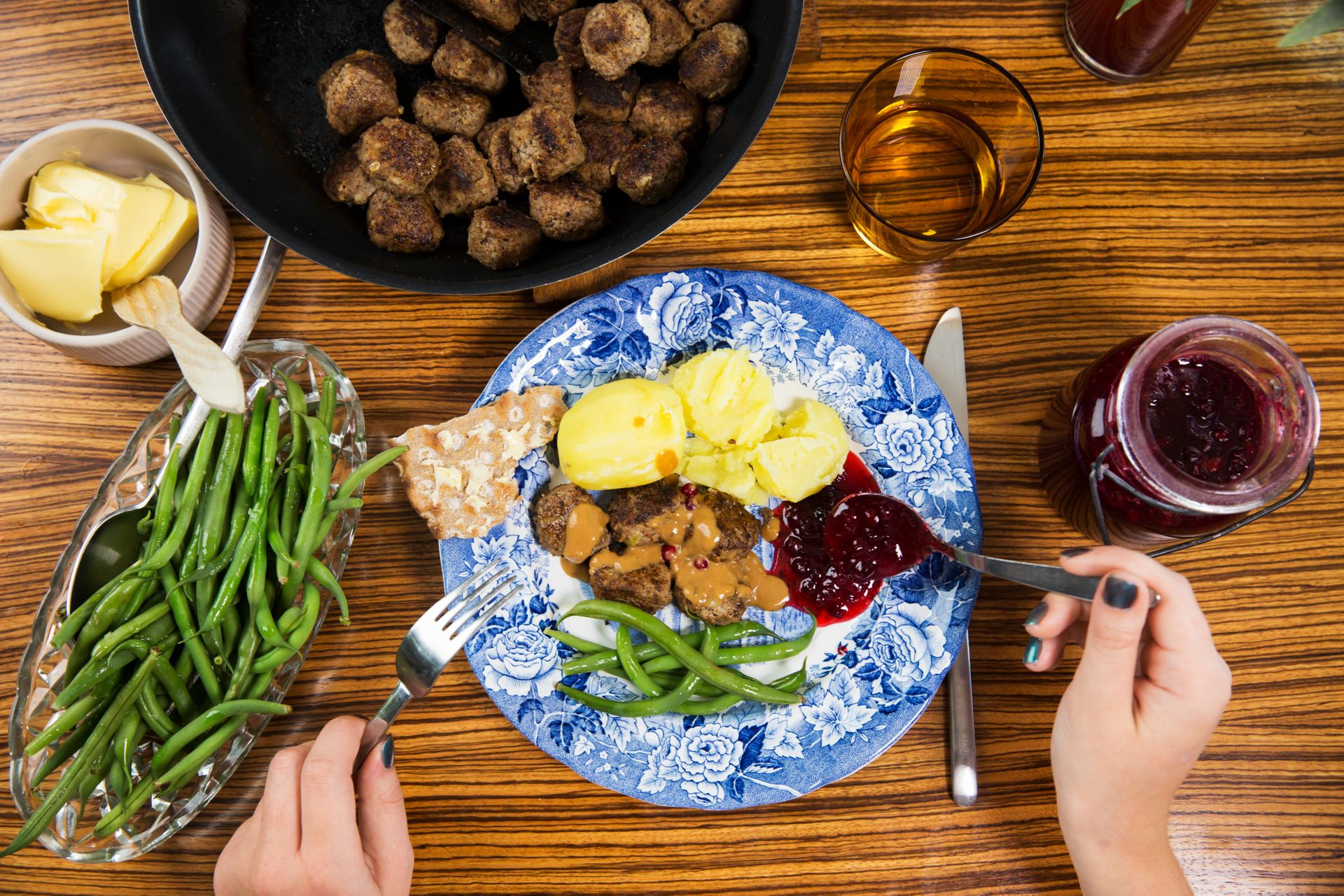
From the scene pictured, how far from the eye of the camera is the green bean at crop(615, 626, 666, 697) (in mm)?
2139

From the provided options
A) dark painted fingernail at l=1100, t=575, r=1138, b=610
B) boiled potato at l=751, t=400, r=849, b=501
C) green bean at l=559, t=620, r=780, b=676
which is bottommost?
green bean at l=559, t=620, r=780, b=676

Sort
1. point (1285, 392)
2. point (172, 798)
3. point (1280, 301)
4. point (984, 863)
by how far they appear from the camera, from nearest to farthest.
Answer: point (1285, 392)
point (172, 798)
point (984, 863)
point (1280, 301)

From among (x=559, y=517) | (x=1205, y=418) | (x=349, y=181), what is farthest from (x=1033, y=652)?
(x=349, y=181)

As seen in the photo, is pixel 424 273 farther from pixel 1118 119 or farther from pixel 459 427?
pixel 1118 119

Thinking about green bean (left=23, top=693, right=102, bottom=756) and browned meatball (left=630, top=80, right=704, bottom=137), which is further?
browned meatball (left=630, top=80, right=704, bottom=137)

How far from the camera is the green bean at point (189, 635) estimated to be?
6.60 feet

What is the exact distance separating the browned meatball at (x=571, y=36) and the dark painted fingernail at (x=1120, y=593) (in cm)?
178

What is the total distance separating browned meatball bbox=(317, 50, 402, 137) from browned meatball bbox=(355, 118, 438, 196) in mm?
50

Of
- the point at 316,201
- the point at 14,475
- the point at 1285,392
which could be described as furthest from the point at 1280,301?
the point at 14,475

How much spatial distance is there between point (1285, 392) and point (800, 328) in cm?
115

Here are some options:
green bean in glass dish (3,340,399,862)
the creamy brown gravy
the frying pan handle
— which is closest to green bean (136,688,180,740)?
green bean in glass dish (3,340,399,862)

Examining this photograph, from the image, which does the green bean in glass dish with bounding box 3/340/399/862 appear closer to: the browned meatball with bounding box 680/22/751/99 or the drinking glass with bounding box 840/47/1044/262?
the browned meatball with bounding box 680/22/751/99

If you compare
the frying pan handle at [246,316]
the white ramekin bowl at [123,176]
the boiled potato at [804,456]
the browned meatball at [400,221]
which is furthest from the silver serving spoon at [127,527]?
the boiled potato at [804,456]

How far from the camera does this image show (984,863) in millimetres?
2250
